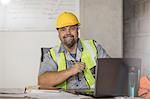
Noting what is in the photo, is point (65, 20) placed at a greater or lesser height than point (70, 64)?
greater

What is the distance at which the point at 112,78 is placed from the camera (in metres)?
2.13

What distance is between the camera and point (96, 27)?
4.24 meters

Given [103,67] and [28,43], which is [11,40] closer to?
[28,43]

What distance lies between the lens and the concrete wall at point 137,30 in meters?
4.17

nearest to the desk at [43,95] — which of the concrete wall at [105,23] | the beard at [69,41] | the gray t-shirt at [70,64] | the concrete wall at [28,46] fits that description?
the gray t-shirt at [70,64]

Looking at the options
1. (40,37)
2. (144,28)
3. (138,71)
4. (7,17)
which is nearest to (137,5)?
(144,28)

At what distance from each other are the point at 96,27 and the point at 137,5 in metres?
0.77

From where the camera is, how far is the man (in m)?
2.74

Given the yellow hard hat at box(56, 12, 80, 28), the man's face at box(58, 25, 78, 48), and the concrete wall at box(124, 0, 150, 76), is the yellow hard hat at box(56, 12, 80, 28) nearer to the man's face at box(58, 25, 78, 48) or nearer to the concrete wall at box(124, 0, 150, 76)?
the man's face at box(58, 25, 78, 48)

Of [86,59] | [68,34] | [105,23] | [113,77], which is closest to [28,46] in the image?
[105,23]

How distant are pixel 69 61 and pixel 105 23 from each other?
4.76 ft

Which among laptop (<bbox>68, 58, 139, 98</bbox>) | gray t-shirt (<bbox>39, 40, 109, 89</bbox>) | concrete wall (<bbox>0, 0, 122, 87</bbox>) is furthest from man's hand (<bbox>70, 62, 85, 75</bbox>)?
concrete wall (<bbox>0, 0, 122, 87</bbox>)

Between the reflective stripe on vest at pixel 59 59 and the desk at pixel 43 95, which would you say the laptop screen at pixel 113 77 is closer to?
the desk at pixel 43 95

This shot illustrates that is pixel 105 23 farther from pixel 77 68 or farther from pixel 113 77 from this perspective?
pixel 113 77
